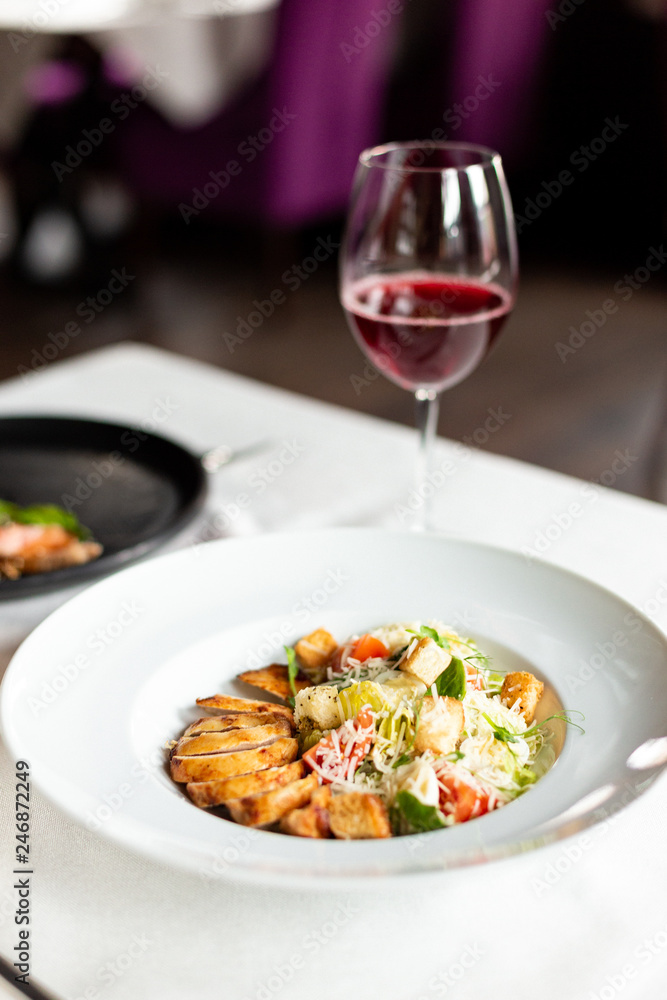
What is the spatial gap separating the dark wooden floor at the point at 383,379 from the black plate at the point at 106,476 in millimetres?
1901

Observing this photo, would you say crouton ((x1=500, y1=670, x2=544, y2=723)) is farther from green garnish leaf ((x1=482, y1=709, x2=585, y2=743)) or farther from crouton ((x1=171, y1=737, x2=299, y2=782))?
crouton ((x1=171, y1=737, x2=299, y2=782))

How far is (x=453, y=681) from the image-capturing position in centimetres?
65

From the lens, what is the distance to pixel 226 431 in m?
1.24

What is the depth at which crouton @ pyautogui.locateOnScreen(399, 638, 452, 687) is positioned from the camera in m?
0.66

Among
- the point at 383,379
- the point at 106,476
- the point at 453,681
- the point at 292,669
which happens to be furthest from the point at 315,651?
the point at 383,379

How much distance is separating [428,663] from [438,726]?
6 centimetres

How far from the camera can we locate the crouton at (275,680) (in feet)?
2.36

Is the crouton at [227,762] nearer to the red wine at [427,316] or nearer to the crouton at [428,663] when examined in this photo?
the crouton at [428,663]

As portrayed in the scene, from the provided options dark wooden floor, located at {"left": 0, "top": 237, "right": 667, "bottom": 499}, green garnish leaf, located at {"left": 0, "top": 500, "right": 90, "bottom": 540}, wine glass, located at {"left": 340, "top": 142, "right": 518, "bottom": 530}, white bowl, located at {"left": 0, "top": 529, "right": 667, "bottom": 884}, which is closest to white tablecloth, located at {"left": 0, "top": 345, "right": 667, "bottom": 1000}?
white bowl, located at {"left": 0, "top": 529, "right": 667, "bottom": 884}

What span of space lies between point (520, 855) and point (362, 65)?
12.2ft

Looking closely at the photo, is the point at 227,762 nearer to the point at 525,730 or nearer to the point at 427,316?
the point at 525,730

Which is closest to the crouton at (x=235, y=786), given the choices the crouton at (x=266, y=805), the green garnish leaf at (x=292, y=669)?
the crouton at (x=266, y=805)

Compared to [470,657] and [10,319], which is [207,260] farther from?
[470,657]

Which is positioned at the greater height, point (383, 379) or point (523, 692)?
point (523, 692)
